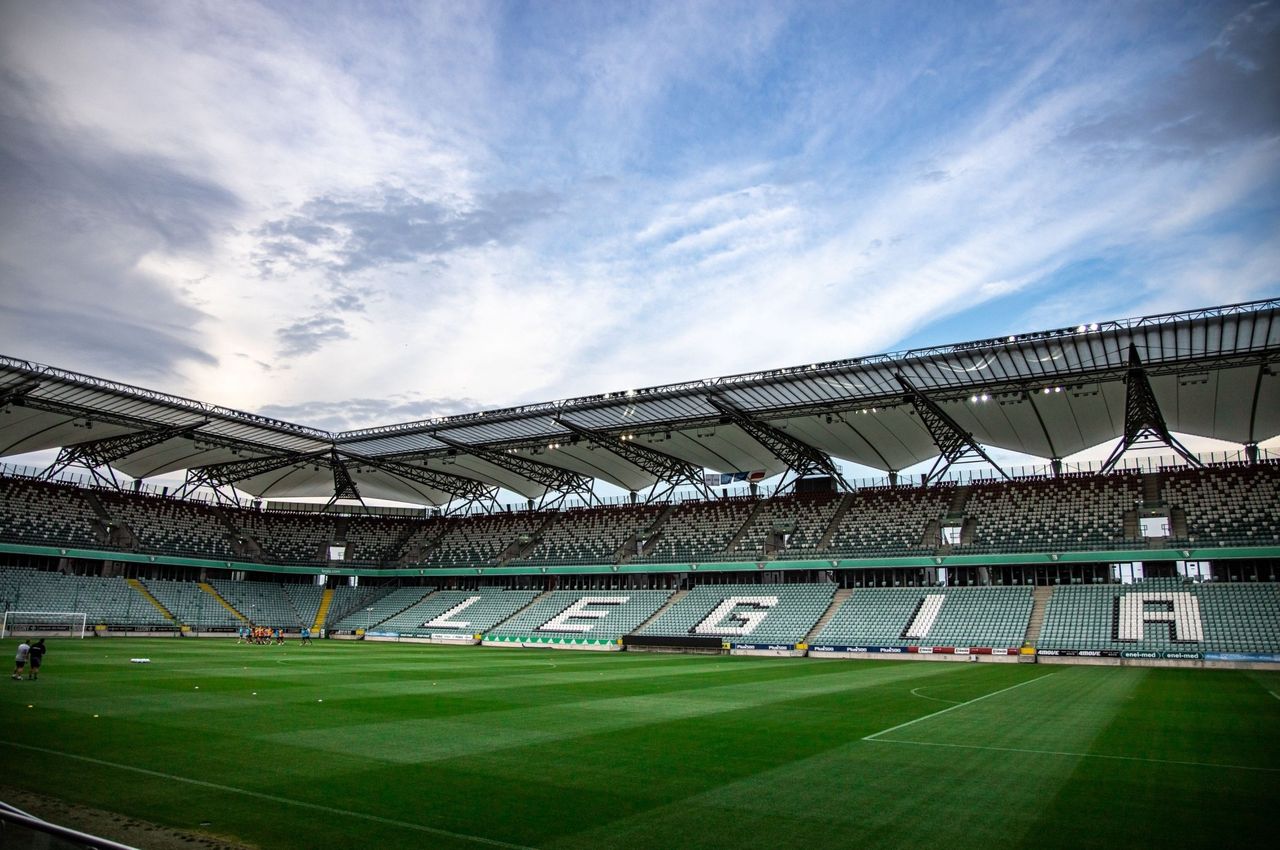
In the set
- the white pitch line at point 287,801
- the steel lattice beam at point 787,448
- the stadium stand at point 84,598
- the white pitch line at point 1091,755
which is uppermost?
the steel lattice beam at point 787,448

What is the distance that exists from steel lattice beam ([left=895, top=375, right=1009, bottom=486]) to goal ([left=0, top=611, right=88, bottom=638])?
171 feet

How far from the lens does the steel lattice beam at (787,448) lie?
4916 centimetres

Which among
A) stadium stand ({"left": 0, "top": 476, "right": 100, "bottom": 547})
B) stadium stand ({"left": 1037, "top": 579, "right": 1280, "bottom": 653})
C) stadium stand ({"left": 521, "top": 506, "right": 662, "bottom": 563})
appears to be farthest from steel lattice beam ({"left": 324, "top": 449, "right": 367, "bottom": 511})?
stadium stand ({"left": 1037, "top": 579, "right": 1280, "bottom": 653})

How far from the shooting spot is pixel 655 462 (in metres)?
61.8

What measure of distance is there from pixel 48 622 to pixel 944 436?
189 feet

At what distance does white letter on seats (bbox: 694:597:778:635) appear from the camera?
49.3 m

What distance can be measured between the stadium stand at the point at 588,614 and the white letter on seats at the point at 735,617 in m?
5.39

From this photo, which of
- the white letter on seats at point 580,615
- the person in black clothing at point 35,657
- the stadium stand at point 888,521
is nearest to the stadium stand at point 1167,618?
the stadium stand at point 888,521

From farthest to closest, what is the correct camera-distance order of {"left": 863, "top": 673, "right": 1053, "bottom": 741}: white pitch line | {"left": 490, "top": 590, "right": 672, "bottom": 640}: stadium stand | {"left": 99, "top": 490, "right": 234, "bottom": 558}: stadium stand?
1. {"left": 99, "top": 490, "right": 234, "bottom": 558}: stadium stand
2. {"left": 490, "top": 590, "right": 672, "bottom": 640}: stadium stand
3. {"left": 863, "top": 673, "right": 1053, "bottom": 741}: white pitch line

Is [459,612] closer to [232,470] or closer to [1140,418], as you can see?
[232,470]

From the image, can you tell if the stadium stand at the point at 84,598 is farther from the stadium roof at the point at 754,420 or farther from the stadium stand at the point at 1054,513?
the stadium stand at the point at 1054,513

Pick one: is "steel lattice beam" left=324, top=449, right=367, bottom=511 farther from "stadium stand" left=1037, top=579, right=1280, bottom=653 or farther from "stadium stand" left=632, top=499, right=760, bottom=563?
"stadium stand" left=1037, top=579, right=1280, bottom=653

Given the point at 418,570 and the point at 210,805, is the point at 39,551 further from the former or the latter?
the point at 210,805

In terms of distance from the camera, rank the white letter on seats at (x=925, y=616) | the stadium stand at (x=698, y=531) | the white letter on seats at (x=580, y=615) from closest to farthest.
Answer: the white letter on seats at (x=925, y=616), the white letter on seats at (x=580, y=615), the stadium stand at (x=698, y=531)
